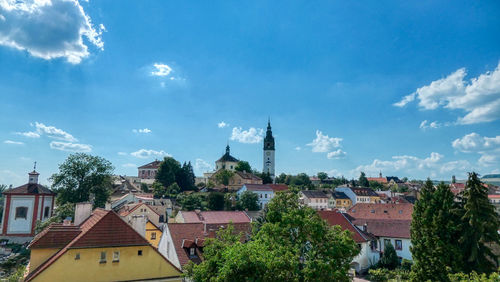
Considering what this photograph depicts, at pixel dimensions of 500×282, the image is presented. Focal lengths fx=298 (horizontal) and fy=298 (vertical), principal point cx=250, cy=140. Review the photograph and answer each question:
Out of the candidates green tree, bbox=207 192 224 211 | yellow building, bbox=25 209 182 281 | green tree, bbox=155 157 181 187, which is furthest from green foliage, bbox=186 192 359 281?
green tree, bbox=155 157 181 187

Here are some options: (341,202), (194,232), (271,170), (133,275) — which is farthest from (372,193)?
(133,275)

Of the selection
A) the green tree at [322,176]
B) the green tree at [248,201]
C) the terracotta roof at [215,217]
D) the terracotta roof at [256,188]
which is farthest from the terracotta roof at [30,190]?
the green tree at [322,176]

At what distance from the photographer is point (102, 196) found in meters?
54.9

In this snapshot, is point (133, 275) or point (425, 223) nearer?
point (133, 275)

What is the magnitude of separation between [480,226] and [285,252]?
65.3ft

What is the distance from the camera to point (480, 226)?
77.5 ft

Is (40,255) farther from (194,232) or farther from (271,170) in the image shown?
(271,170)

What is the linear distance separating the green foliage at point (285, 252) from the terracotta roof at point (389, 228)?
2676 centimetres

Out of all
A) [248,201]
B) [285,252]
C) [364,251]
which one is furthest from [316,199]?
[285,252]

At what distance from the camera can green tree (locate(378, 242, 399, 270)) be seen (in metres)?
34.3

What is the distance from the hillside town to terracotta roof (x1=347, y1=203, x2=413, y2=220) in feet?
0.51

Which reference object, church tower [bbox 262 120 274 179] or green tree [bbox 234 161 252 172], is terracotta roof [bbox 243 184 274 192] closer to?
green tree [bbox 234 161 252 172]

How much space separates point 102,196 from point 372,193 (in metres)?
87.9

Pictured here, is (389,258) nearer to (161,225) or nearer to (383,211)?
(383,211)
